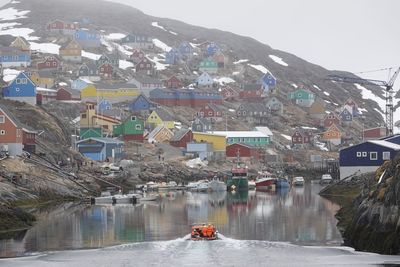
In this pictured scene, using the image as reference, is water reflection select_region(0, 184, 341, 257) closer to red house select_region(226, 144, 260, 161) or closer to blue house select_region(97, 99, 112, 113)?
red house select_region(226, 144, 260, 161)

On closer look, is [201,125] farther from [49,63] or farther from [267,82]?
[267,82]

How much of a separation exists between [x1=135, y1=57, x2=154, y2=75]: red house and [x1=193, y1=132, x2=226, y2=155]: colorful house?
42.8 metres

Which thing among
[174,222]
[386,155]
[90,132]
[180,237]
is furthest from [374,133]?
[180,237]

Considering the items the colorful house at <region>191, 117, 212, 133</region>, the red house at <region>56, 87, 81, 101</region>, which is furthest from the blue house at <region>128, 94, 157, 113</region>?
the red house at <region>56, 87, 81, 101</region>

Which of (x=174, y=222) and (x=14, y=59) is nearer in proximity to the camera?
(x=174, y=222)

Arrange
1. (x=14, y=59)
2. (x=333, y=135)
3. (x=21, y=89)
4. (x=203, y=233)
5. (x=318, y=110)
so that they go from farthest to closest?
(x=318, y=110)
(x=333, y=135)
(x=14, y=59)
(x=21, y=89)
(x=203, y=233)

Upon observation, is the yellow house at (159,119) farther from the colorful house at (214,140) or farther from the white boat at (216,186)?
the white boat at (216,186)

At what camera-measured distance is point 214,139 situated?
478ft

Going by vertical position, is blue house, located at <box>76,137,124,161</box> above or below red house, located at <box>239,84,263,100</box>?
below

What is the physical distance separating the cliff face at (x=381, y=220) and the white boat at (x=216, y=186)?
6364 cm

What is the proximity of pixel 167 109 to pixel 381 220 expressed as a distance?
11796 cm

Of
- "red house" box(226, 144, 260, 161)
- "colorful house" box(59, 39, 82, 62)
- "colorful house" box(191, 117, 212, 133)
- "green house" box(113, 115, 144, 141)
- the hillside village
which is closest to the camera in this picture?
the hillside village

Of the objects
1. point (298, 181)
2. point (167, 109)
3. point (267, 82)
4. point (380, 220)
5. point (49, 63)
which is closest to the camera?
point (380, 220)

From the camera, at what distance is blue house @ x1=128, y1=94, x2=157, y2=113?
157000 mm
